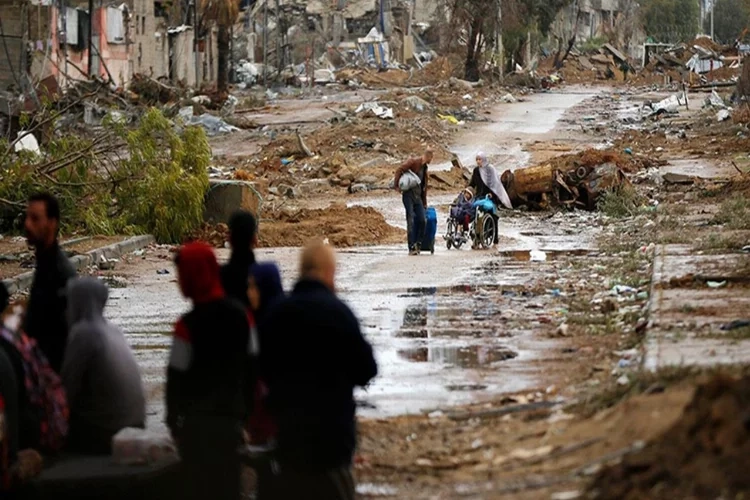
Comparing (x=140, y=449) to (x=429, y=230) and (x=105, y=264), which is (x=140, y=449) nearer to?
(x=105, y=264)

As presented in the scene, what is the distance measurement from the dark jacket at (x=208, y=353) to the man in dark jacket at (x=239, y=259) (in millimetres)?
814

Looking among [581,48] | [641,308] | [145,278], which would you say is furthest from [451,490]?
[581,48]

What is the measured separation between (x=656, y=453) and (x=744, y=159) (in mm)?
31117

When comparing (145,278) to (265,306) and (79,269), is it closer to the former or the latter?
(79,269)

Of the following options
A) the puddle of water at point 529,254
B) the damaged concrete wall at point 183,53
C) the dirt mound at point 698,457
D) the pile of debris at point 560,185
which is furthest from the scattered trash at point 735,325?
the damaged concrete wall at point 183,53

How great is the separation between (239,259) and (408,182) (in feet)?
44.9

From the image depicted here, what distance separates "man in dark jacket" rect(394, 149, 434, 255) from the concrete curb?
4.33 m

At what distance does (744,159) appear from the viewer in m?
36.4

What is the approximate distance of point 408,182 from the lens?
21531 mm

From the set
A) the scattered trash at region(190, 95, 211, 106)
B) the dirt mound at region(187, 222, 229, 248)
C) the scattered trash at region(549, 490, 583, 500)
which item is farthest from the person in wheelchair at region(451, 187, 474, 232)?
the scattered trash at region(190, 95, 211, 106)

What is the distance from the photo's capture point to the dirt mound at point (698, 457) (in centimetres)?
602

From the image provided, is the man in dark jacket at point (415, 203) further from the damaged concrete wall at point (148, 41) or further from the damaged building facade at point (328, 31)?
the damaged building facade at point (328, 31)

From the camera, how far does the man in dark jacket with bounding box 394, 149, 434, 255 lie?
70.9ft

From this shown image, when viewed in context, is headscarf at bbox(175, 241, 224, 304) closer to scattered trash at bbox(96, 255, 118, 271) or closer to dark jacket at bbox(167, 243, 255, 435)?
dark jacket at bbox(167, 243, 255, 435)
